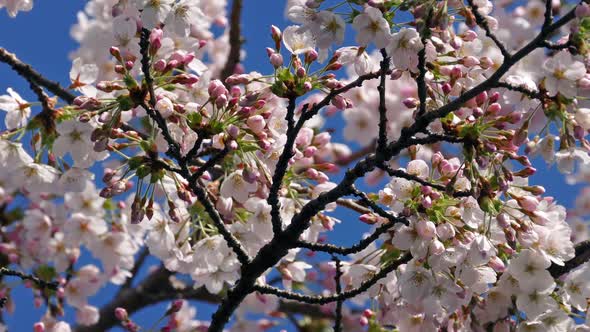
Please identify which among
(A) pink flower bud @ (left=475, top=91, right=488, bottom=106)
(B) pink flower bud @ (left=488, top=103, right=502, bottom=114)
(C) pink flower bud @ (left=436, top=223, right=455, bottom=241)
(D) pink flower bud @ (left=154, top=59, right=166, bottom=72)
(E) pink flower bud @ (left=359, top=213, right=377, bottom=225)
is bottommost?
(C) pink flower bud @ (left=436, top=223, right=455, bottom=241)

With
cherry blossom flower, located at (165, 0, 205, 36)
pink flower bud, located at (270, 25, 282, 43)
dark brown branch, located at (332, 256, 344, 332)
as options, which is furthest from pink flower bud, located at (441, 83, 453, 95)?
cherry blossom flower, located at (165, 0, 205, 36)

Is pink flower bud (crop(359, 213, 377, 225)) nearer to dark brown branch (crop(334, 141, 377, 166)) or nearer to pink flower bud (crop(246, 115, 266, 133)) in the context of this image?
pink flower bud (crop(246, 115, 266, 133))

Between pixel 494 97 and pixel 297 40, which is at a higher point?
pixel 297 40

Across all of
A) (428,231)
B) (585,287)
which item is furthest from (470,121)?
(585,287)

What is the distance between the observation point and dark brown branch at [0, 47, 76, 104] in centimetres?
394

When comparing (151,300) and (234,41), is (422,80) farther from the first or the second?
(151,300)

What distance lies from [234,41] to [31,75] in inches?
65.0

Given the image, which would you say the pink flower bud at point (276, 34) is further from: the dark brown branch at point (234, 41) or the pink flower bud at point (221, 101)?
the dark brown branch at point (234, 41)

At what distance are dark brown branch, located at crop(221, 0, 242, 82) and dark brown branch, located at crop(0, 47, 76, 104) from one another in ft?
4.55

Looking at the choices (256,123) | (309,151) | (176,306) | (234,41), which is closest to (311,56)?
(256,123)

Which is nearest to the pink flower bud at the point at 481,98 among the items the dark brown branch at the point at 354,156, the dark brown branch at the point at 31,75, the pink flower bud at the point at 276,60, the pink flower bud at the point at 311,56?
the pink flower bud at the point at 311,56

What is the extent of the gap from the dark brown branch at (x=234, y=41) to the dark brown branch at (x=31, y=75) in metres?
1.39

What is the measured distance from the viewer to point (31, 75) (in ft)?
13.2

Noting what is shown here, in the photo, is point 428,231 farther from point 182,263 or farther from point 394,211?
point 182,263
